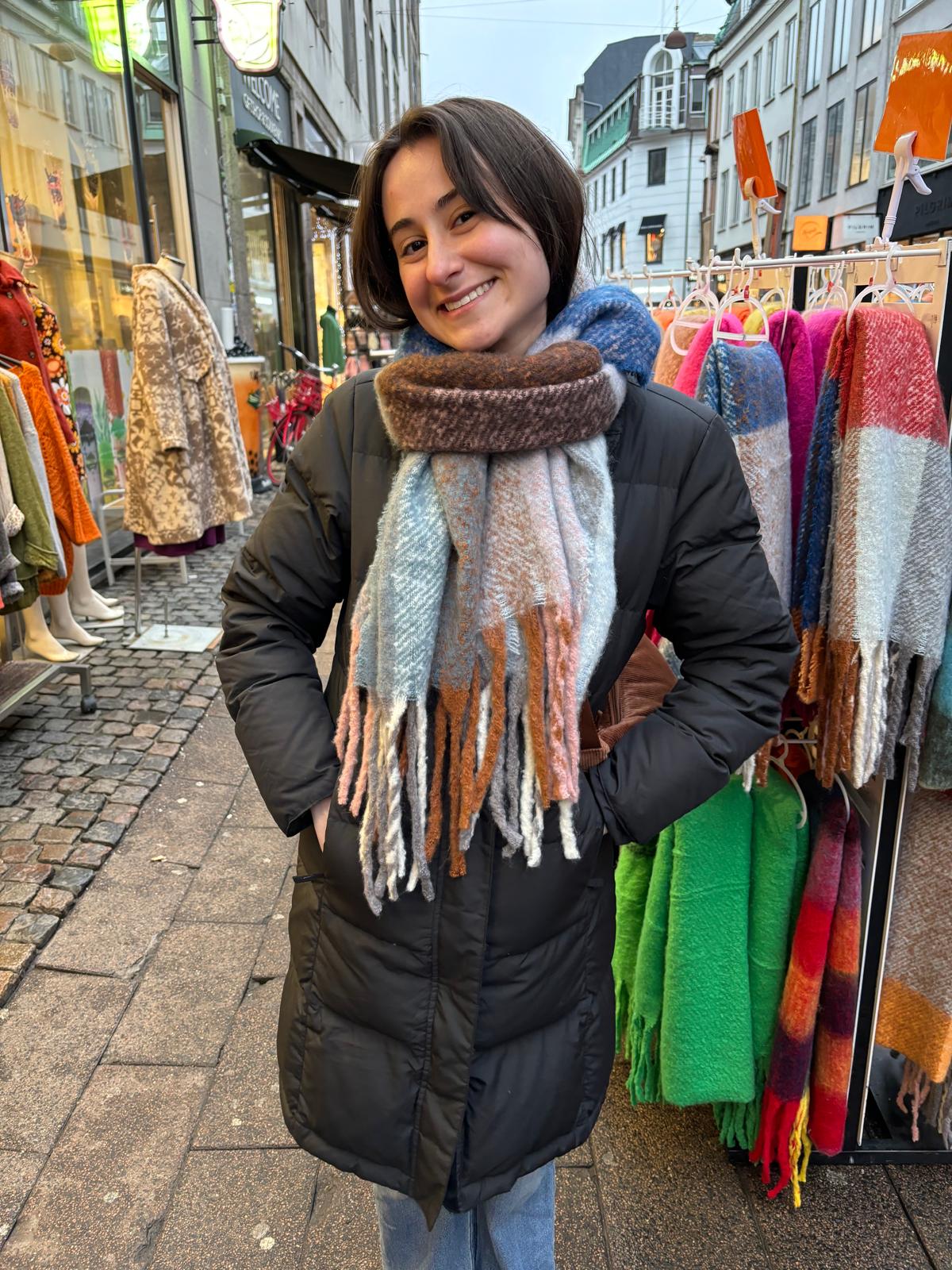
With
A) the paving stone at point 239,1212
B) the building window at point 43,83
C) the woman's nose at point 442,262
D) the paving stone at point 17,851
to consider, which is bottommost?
the paving stone at point 239,1212

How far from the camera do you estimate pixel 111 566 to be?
21.2ft

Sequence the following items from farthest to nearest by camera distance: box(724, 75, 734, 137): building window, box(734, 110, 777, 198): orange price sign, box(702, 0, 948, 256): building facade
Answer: box(724, 75, 734, 137): building window → box(702, 0, 948, 256): building facade → box(734, 110, 777, 198): orange price sign

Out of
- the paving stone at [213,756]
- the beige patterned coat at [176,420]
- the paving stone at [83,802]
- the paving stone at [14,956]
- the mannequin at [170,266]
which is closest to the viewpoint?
the paving stone at [14,956]

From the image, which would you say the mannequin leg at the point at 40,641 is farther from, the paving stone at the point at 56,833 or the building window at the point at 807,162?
the building window at the point at 807,162

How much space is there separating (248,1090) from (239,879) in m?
0.97

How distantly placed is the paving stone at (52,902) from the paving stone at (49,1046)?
0.19 meters

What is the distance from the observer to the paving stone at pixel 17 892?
9.53ft

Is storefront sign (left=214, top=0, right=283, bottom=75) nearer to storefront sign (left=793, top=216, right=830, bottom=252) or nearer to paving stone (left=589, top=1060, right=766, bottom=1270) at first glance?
storefront sign (left=793, top=216, right=830, bottom=252)

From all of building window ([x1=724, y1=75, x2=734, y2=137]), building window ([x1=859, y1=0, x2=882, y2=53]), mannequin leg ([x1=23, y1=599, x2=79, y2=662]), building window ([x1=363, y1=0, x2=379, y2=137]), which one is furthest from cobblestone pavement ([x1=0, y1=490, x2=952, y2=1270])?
building window ([x1=724, y1=75, x2=734, y2=137])

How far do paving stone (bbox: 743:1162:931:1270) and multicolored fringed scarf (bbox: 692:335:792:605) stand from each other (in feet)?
4.47

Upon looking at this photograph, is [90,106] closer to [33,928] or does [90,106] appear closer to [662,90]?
[33,928]

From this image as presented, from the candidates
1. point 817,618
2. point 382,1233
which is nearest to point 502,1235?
point 382,1233

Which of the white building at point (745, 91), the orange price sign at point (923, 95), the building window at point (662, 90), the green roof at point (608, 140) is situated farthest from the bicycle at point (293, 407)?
the building window at point (662, 90)

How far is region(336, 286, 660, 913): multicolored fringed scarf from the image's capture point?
44.9 inches
